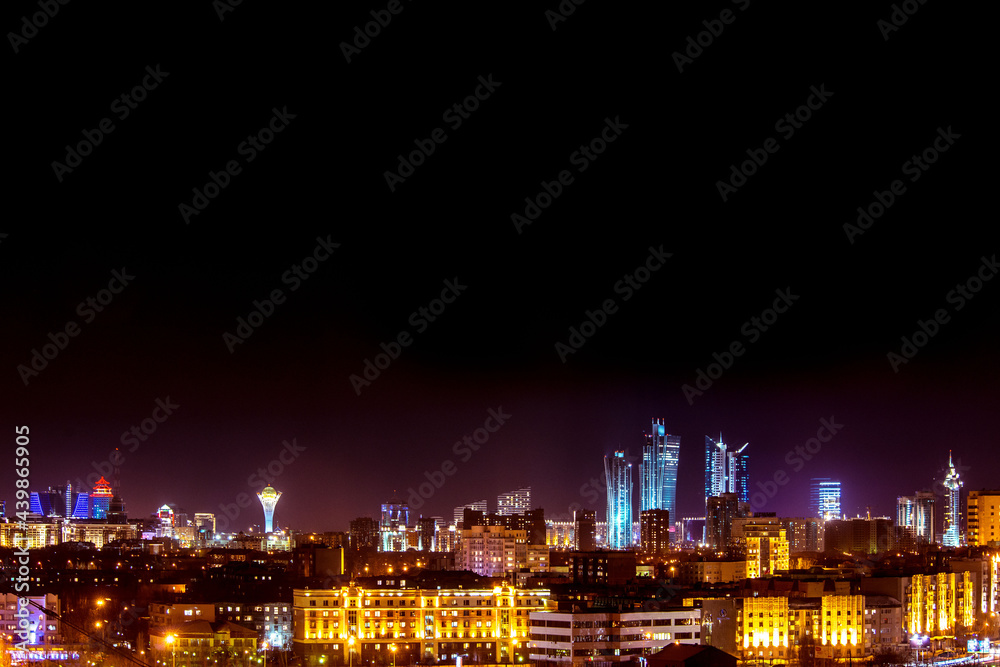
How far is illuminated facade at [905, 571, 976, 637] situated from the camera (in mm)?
22586

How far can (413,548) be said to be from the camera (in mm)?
46312

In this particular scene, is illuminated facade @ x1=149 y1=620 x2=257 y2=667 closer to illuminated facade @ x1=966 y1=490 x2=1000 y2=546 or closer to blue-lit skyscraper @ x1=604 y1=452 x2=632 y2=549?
illuminated facade @ x1=966 y1=490 x2=1000 y2=546

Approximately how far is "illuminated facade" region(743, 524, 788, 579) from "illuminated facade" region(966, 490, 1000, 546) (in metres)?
4.88

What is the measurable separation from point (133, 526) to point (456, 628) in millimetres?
33521

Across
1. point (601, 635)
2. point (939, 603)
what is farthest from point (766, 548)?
point (601, 635)

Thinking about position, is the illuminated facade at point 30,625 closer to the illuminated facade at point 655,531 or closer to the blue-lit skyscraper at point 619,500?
the illuminated facade at point 655,531

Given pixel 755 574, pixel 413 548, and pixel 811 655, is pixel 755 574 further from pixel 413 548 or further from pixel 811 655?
pixel 413 548

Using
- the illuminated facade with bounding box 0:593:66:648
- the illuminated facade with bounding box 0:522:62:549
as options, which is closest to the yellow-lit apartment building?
the illuminated facade with bounding box 0:593:66:648

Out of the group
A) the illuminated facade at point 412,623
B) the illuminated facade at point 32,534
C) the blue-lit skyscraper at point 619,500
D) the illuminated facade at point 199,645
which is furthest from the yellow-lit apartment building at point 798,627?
the blue-lit skyscraper at point 619,500

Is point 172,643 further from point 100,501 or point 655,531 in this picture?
point 100,501

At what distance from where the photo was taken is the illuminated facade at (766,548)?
30.7 metres

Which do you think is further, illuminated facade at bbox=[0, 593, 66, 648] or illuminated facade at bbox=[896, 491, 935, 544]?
illuminated facade at bbox=[896, 491, 935, 544]

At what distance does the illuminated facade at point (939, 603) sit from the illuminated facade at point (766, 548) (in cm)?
586

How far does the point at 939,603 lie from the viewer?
23641 mm
